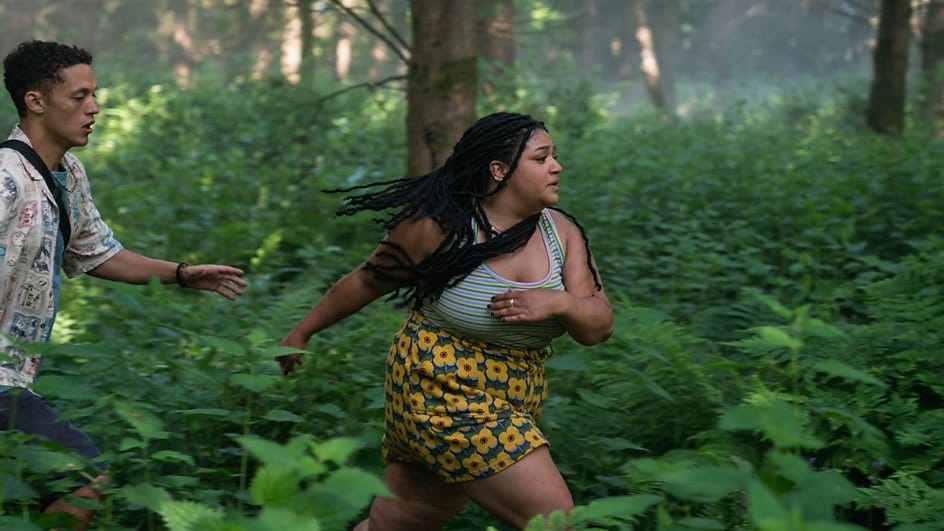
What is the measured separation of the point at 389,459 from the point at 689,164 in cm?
800

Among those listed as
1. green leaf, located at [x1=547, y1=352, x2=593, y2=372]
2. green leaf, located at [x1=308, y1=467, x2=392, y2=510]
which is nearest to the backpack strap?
green leaf, located at [x1=308, y1=467, x2=392, y2=510]

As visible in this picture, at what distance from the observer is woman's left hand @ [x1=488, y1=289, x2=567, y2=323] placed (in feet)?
11.1

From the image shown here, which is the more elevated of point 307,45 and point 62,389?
point 307,45

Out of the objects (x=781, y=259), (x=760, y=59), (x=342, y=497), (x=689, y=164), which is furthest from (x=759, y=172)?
(x=760, y=59)

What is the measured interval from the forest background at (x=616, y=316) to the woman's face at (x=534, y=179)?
81 cm

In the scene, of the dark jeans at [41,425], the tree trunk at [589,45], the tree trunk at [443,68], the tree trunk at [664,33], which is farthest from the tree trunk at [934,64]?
the tree trunk at [664,33]

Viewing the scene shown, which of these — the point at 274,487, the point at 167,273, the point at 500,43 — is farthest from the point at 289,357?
the point at 500,43

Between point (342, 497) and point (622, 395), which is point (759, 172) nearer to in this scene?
point (622, 395)

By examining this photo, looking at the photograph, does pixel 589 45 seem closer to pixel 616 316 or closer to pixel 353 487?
pixel 616 316

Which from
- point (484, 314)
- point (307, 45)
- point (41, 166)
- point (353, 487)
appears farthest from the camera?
point (307, 45)

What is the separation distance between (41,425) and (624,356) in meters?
2.87

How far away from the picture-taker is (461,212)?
368 cm

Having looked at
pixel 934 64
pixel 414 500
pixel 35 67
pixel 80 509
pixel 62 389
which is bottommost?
pixel 414 500

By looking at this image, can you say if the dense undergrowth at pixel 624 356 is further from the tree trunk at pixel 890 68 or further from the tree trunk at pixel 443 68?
the tree trunk at pixel 890 68
